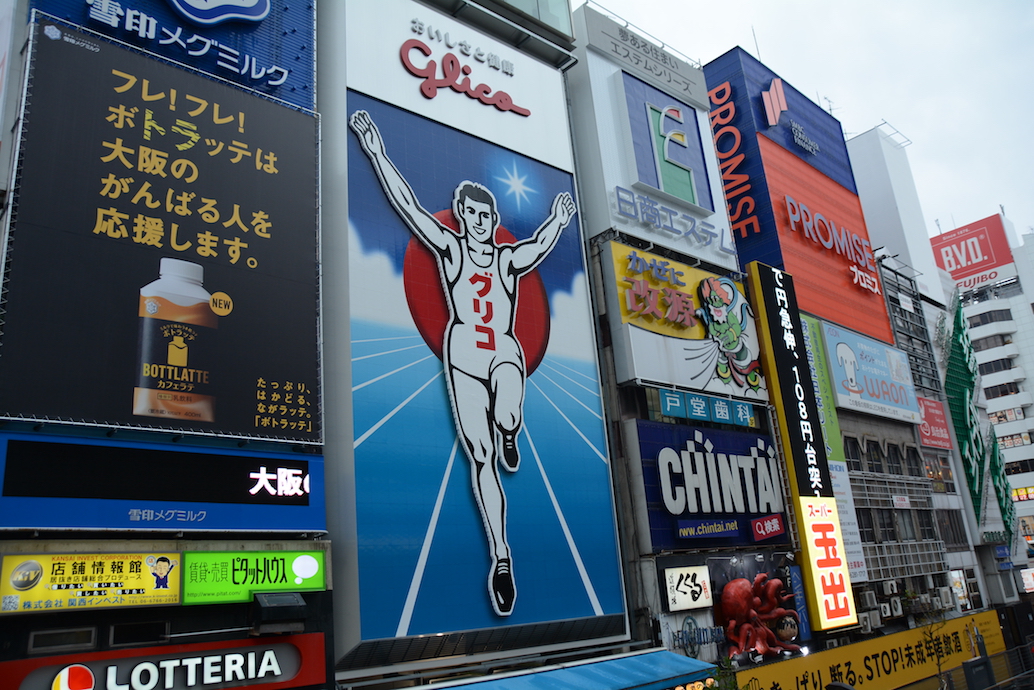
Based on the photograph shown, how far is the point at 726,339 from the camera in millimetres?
29172

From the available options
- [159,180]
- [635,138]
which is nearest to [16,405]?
[159,180]

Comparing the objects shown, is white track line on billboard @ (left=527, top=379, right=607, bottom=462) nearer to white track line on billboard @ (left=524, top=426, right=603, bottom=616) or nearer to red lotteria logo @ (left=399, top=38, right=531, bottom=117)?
white track line on billboard @ (left=524, top=426, right=603, bottom=616)

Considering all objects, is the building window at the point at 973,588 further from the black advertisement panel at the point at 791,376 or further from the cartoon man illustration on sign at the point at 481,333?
the cartoon man illustration on sign at the point at 481,333

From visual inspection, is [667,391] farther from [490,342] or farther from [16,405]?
[16,405]

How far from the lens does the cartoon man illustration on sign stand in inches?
797

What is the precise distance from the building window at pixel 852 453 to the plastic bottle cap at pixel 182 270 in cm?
2701

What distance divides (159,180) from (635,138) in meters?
17.9

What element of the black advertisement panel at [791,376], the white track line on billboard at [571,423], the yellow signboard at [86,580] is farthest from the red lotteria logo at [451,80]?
the yellow signboard at [86,580]

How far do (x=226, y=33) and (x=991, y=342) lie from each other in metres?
80.4

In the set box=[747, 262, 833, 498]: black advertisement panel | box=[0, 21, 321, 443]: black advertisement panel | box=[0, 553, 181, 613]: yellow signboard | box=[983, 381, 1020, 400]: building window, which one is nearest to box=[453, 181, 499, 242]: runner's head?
box=[0, 21, 321, 443]: black advertisement panel

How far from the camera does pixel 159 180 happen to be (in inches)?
668

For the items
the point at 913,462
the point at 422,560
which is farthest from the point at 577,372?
the point at 913,462

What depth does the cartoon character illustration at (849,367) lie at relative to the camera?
117ft

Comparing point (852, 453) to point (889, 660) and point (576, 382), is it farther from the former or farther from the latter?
point (576, 382)
